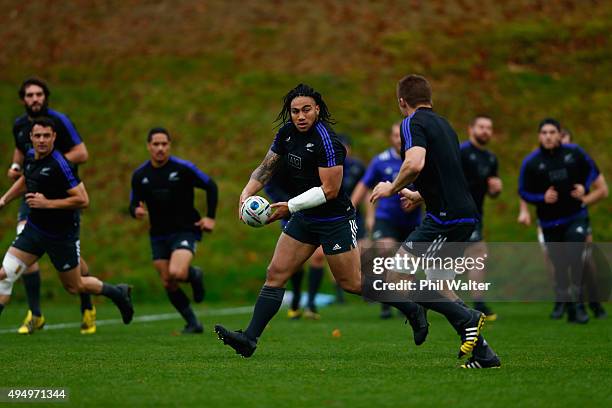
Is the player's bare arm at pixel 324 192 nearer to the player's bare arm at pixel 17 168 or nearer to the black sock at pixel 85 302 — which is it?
the player's bare arm at pixel 17 168

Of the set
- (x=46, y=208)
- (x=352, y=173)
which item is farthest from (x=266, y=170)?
(x=352, y=173)

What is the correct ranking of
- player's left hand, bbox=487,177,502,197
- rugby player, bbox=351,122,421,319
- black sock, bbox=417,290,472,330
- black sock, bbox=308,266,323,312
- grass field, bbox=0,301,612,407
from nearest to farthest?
grass field, bbox=0,301,612,407, black sock, bbox=417,290,472,330, player's left hand, bbox=487,177,502,197, rugby player, bbox=351,122,421,319, black sock, bbox=308,266,323,312

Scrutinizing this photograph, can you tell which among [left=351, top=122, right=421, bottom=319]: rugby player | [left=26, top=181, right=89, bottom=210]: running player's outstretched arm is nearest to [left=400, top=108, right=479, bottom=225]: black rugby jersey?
[left=26, top=181, right=89, bottom=210]: running player's outstretched arm

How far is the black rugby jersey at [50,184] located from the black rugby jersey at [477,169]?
5.71 meters

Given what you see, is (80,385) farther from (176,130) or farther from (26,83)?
(176,130)

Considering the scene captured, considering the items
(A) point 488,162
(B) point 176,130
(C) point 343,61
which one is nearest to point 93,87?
(B) point 176,130

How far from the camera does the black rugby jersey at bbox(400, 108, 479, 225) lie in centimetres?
797

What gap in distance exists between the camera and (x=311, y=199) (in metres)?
8.35

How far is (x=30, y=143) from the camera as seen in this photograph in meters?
12.0

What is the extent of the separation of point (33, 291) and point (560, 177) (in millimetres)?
6853

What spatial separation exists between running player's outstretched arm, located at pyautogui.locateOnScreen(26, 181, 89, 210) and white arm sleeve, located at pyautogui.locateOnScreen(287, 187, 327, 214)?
3.21m

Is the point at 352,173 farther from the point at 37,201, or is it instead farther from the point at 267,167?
the point at 267,167

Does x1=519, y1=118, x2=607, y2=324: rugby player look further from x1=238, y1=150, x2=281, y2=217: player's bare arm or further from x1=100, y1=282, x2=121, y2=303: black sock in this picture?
x1=238, y1=150, x2=281, y2=217: player's bare arm

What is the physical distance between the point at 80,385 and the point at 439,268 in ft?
9.59
